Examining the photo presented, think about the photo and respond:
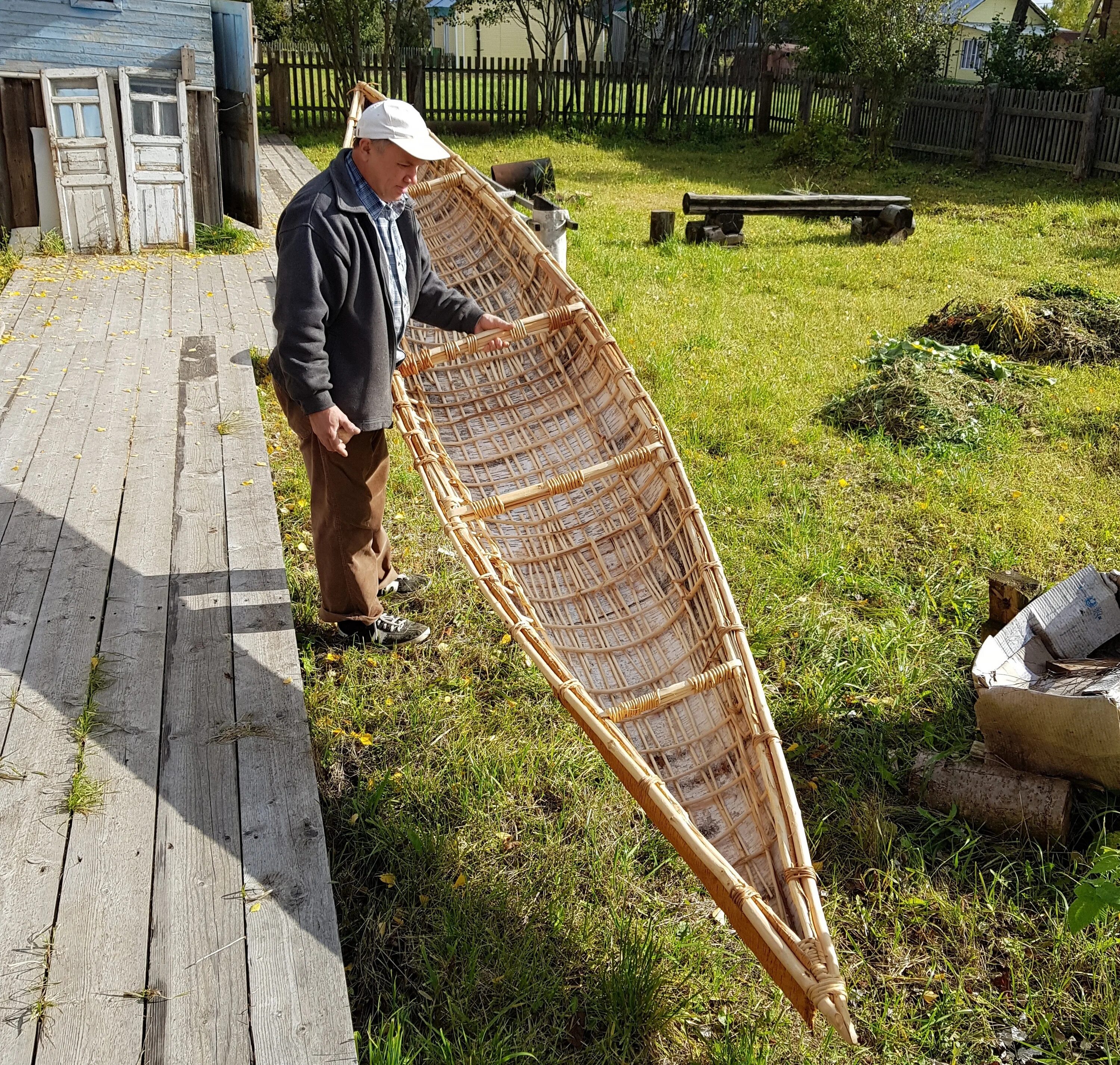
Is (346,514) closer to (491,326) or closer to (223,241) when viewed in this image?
(491,326)

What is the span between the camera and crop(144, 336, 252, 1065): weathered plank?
7.88ft

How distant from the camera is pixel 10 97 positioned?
9750 millimetres

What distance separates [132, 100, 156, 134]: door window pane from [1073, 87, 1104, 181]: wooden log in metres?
13.3

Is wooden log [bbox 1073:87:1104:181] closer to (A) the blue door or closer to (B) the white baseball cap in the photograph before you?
(A) the blue door

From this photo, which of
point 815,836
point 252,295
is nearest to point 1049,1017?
point 815,836

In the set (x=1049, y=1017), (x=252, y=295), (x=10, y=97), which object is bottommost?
(x=1049, y=1017)

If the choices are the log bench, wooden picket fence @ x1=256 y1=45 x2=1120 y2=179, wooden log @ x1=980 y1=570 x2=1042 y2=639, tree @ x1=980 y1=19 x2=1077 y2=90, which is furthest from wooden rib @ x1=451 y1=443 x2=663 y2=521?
tree @ x1=980 y1=19 x2=1077 y2=90

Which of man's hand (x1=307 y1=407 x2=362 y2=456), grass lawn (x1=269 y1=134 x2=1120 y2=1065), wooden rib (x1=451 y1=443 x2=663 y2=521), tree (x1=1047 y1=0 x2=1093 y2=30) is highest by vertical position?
tree (x1=1047 y1=0 x2=1093 y2=30)

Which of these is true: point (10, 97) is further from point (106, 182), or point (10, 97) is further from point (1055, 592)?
point (1055, 592)

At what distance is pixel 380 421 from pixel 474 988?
1920 mm

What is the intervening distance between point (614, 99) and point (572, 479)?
19302 millimetres

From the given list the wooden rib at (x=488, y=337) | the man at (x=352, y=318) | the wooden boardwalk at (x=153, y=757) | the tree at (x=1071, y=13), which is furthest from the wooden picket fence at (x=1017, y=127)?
the tree at (x=1071, y=13)

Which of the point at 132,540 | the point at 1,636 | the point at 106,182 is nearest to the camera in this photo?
the point at 1,636

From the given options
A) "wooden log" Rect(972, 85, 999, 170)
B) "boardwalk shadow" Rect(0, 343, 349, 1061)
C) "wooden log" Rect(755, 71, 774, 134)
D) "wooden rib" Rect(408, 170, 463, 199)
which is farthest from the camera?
"wooden log" Rect(755, 71, 774, 134)
